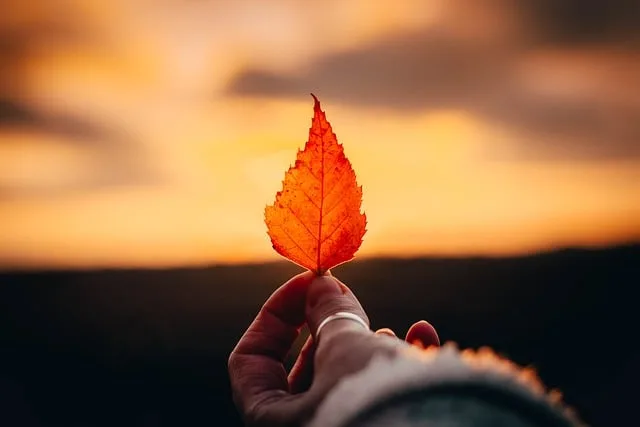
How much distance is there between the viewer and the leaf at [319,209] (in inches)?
58.4

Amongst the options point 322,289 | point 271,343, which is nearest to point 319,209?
point 322,289

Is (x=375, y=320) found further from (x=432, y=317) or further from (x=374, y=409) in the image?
(x=374, y=409)

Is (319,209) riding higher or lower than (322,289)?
higher

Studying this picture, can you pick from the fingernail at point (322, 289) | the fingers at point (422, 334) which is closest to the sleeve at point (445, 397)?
the fingernail at point (322, 289)

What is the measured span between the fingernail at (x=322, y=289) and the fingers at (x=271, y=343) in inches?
2.5

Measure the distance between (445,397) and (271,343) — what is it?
691 mm

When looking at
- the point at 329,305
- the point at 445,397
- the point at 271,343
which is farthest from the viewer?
the point at 271,343

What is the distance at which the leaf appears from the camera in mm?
1482

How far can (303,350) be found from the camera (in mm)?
1602

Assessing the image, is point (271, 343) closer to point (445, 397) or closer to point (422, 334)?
point (422, 334)

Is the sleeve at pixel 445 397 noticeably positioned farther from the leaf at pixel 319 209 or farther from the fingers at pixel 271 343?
the leaf at pixel 319 209

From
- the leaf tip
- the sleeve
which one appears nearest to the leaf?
the leaf tip

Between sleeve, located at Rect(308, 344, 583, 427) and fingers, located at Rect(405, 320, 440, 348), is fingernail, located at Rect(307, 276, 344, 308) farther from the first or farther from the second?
sleeve, located at Rect(308, 344, 583, 427)

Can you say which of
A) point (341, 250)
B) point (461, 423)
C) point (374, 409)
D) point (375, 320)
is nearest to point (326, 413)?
point (374, 409)
